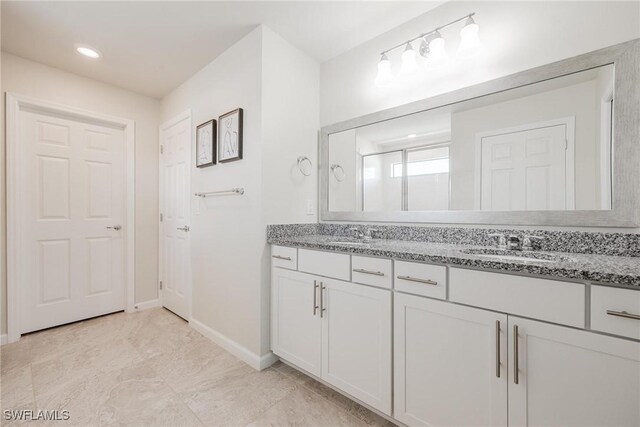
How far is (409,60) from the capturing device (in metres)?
1.79

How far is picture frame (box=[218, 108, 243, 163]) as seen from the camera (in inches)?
81.9

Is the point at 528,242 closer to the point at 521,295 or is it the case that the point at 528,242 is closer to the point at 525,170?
the point at 525,170

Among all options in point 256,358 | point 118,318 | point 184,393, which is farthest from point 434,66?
point 118,318

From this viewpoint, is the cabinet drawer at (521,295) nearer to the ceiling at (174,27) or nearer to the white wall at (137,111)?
the ceiling at (174,27)

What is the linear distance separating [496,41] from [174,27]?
2.11 metres

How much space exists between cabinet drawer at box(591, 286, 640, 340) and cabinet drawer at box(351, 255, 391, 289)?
71 cm

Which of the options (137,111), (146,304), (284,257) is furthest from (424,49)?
(146,304)

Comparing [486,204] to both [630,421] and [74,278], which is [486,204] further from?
[74,278]

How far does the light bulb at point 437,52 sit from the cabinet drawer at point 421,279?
130 centimetres

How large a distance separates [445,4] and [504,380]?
203cm

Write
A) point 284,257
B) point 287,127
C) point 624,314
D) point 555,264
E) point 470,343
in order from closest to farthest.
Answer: point 624,314, point 555,264, point 470,343, point 284,257, point 287,127

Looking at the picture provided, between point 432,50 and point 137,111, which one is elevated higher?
point 137,111

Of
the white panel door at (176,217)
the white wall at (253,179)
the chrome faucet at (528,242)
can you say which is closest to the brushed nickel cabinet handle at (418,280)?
the chrome faucet at (528,242)

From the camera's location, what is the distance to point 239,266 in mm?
2094
